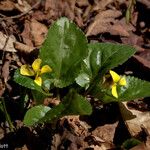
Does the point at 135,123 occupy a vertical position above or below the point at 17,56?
below

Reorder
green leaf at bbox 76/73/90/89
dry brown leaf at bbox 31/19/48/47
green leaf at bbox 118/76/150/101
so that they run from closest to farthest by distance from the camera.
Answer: green leaf at bbox 118/76/150/101, green leaf at bbox 76/73/90/89, dry brown leaf at bbox 31/19/48/47

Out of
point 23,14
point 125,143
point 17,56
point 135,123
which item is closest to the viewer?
point 125,143

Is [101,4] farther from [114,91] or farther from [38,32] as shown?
[114,91]

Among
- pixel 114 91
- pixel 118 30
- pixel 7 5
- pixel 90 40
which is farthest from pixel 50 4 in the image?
pixel 114 91

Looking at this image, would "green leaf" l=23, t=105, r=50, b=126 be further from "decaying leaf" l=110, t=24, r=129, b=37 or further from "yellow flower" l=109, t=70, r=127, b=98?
"decaying leaf" l=110, t=24, r=129, b=37

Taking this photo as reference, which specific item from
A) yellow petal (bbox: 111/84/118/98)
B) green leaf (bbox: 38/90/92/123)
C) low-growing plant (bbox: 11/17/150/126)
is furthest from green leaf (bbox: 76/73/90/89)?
green leaf (bbox: 38/90/92/123)

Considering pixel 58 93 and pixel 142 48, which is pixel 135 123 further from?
pixel 142 48

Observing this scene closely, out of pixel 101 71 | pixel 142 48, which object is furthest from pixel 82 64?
pixel 142 48
